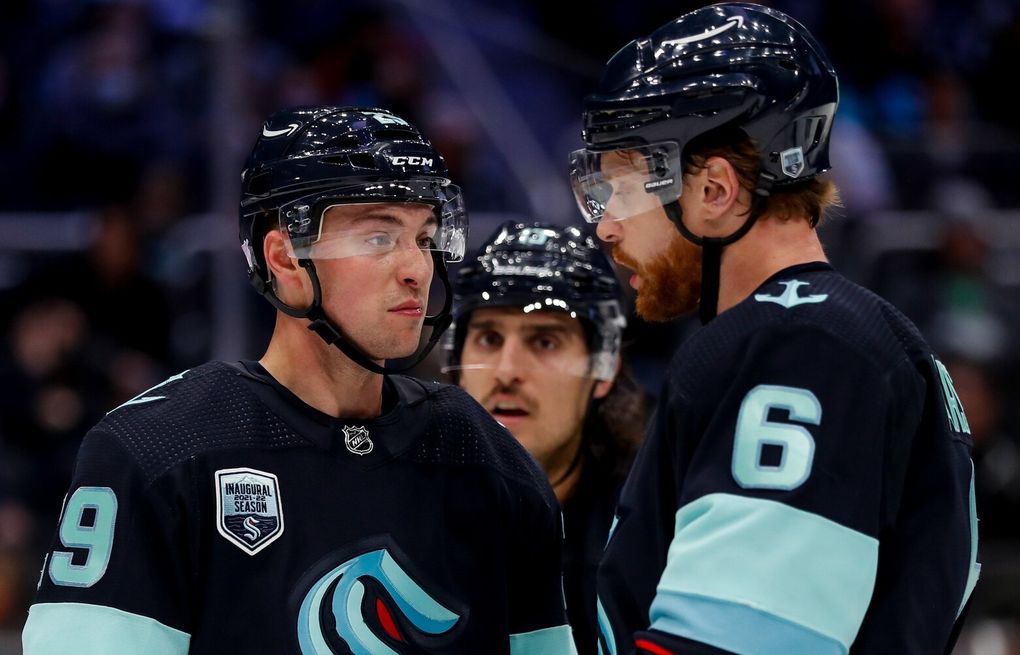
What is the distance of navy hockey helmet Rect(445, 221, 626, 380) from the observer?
120 inches

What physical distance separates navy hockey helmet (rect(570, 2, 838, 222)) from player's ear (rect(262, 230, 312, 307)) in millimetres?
523

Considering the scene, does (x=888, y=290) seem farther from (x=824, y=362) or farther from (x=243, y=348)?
(x=824, y=362)

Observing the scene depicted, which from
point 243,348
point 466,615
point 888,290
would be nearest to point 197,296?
point 243,348

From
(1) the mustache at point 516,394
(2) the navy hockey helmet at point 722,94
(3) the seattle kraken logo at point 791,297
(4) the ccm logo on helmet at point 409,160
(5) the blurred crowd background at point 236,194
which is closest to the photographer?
(3) the seattle kraken logo at point 791,297

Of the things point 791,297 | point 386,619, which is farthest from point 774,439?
point 386,619

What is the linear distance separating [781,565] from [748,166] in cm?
57

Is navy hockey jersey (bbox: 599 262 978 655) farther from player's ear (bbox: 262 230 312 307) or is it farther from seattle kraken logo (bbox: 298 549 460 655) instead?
player's ear (bbox: 262 230 312 307)

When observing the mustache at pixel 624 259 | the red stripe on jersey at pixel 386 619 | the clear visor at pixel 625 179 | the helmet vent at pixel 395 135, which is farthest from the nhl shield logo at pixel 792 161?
the red stripe on jersey at pixel 386 619

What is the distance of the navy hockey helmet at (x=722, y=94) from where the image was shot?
1944 millimetres

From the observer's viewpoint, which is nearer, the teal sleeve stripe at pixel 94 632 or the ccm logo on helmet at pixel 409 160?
the teal sleeve stripe at pixel 94 632

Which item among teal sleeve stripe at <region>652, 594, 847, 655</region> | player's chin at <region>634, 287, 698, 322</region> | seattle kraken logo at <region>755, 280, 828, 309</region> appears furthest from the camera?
player's chin at <region>634, 287, 698, 322</region>

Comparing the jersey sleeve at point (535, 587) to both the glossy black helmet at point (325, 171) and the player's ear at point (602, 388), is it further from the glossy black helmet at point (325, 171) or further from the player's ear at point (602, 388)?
the player's ear at point (602, 388)

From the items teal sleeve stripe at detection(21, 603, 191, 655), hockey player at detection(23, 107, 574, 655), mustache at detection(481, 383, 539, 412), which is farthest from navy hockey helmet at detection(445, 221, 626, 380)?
teal sleeve stripe at detection(21, 603, 191, 655)

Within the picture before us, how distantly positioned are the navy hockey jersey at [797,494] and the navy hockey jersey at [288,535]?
1.07 ft
